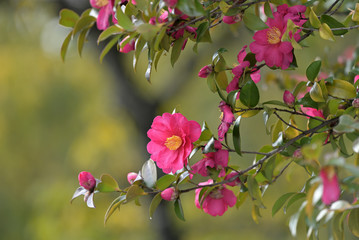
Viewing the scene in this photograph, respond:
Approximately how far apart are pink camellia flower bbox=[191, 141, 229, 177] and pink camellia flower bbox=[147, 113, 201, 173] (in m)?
0.02

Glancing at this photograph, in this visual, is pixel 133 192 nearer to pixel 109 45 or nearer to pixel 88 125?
pixel 109 45

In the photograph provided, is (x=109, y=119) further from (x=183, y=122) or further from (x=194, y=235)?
(x=183, y=122)

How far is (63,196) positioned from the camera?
2.87m

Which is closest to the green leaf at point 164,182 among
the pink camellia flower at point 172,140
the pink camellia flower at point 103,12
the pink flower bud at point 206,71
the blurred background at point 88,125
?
the pink camellia flower at point 172,140

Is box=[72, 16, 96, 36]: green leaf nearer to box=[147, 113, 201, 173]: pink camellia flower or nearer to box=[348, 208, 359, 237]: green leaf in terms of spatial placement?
box=[147, 113, 201, 173]: pink camellia flower

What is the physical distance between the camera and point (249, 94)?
0.59m

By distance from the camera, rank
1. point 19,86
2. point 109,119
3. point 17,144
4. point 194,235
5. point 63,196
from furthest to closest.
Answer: point 17,144
point 19,86
point 194,235
point 109,119
point 63,196

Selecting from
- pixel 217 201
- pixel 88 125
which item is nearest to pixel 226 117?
pixel 217 201

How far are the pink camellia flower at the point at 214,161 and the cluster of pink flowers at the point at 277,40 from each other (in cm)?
12

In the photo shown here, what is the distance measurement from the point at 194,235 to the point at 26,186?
2.15 metres

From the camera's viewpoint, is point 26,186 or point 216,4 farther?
point 26,186

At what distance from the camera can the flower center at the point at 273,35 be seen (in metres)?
0.61

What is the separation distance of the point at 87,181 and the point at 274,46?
29cm

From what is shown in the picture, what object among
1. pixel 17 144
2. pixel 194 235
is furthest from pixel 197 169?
pixel 17 144
